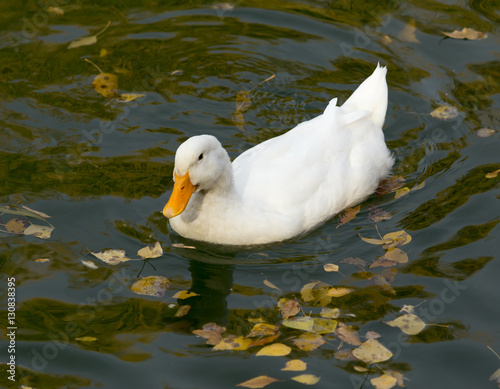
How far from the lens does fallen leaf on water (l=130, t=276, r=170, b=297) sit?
18.3 feet

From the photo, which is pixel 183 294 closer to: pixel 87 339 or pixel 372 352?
pixel 87 339

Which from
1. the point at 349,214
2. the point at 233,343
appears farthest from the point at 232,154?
the point at 233,343

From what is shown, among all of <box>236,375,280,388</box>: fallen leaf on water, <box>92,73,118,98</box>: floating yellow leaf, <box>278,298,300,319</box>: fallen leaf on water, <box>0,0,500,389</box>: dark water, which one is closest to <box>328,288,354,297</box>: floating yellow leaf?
<box>0,0,500,389</box>: dark water

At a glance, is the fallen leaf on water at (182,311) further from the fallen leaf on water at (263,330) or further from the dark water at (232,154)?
the fallen leaf on water at (263,330)

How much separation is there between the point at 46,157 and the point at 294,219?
2811 millimetres

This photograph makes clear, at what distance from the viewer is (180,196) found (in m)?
5.52

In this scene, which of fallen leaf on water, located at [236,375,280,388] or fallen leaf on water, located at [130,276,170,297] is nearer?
fallen leaf on water, located at [236,375,280,388]

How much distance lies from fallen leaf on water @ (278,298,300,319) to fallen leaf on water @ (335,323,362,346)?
368 millimetres

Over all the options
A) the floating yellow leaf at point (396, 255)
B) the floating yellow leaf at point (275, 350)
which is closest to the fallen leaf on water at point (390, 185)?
the floating yellow leaf at point (396, 255)

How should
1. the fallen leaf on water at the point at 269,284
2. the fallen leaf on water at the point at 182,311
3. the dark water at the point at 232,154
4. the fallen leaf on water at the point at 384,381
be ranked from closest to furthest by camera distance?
the fallen leaf on water at the point at 384,381, the dark water at the point at 232,154, the fallen leaf on water at the point at 182,311, the fallen leaf on water at the point at 269,284

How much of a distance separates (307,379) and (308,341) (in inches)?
13.8

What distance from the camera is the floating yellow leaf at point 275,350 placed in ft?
16.2

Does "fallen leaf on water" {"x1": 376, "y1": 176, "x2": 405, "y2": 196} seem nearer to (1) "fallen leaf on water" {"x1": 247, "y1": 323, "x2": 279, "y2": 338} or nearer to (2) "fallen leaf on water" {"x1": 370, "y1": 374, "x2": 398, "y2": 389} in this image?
(1) "fallen leaf on water" {"x1": 247, "y1": 323, "x2": 279, "y2": 338}

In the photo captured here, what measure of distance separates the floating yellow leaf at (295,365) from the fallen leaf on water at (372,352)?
38 centimetres
